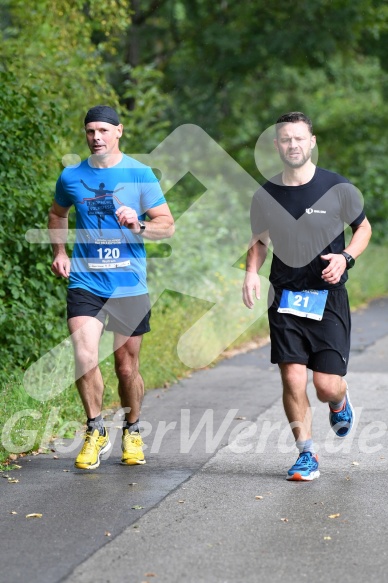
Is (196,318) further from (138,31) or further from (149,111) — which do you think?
(138,31)

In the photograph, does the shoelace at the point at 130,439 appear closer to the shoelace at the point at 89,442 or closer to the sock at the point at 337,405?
the shoelace at the point at 89,442

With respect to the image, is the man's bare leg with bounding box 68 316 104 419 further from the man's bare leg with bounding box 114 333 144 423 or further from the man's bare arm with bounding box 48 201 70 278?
the man's bare arm with bounding box 48 201 70 278

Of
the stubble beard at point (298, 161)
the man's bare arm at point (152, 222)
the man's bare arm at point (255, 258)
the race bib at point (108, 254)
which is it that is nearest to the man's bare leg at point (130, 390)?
the race bib at point (108, 254)

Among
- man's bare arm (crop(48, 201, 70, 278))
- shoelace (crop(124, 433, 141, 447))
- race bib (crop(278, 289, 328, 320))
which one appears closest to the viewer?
race bib (crop(278, 289, 328, 320))

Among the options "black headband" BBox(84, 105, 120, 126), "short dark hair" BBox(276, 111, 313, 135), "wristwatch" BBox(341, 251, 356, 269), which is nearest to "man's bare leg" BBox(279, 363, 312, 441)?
"wristwatch" BBox(341, 251, 356, 269)

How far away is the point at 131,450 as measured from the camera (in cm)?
721

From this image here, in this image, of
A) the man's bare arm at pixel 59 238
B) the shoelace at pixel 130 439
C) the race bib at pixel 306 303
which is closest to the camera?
the race bib at pixel 306 303

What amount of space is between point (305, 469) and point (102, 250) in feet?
5.91

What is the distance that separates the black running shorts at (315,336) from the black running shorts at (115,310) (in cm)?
84

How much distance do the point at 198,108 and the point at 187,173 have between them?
227 cm

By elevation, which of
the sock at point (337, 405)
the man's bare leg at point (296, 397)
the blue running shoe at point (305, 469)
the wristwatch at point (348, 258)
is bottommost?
the blue running shoe at point (305, 469)

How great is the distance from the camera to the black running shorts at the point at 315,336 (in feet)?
22.2

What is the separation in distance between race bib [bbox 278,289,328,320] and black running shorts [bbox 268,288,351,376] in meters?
0.04

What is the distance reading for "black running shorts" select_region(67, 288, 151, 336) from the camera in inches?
276
